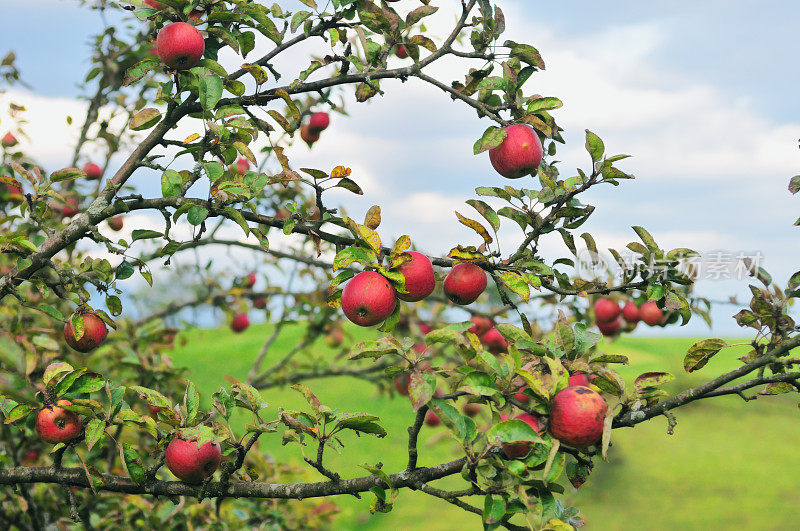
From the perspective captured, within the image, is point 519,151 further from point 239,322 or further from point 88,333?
point 239,322

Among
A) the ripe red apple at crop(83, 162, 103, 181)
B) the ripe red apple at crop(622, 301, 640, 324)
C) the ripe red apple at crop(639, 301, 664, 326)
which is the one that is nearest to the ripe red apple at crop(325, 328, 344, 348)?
the ripe red apple at crop(83, 162, 103, 181)

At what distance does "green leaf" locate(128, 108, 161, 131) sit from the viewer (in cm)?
217

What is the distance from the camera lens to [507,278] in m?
1.85

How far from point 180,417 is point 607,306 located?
3.05 metres

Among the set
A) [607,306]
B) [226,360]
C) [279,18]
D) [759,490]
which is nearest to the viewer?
[279,18]

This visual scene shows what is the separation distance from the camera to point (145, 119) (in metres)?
2.19

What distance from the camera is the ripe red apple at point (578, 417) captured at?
1.41 meters

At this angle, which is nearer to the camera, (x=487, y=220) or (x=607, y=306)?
(x=487, y=220)

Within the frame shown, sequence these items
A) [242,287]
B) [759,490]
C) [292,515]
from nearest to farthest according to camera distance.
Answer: [292,515], [242,287], [759,490]

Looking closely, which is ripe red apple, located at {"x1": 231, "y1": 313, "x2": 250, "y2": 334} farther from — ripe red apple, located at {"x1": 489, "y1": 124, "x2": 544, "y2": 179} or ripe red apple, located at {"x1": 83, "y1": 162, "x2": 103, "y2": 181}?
ripe red apple, located at {"x1": 489, "y1": 124, "x2": 544, "y2": 179}

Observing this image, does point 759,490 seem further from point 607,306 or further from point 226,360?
point 226,360

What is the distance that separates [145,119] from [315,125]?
5.62ft

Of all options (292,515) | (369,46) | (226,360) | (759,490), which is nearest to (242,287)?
(292,515)

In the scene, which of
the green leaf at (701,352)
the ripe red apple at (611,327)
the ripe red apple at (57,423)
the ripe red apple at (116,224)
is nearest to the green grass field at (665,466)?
the ripe red apple at (611,327)
